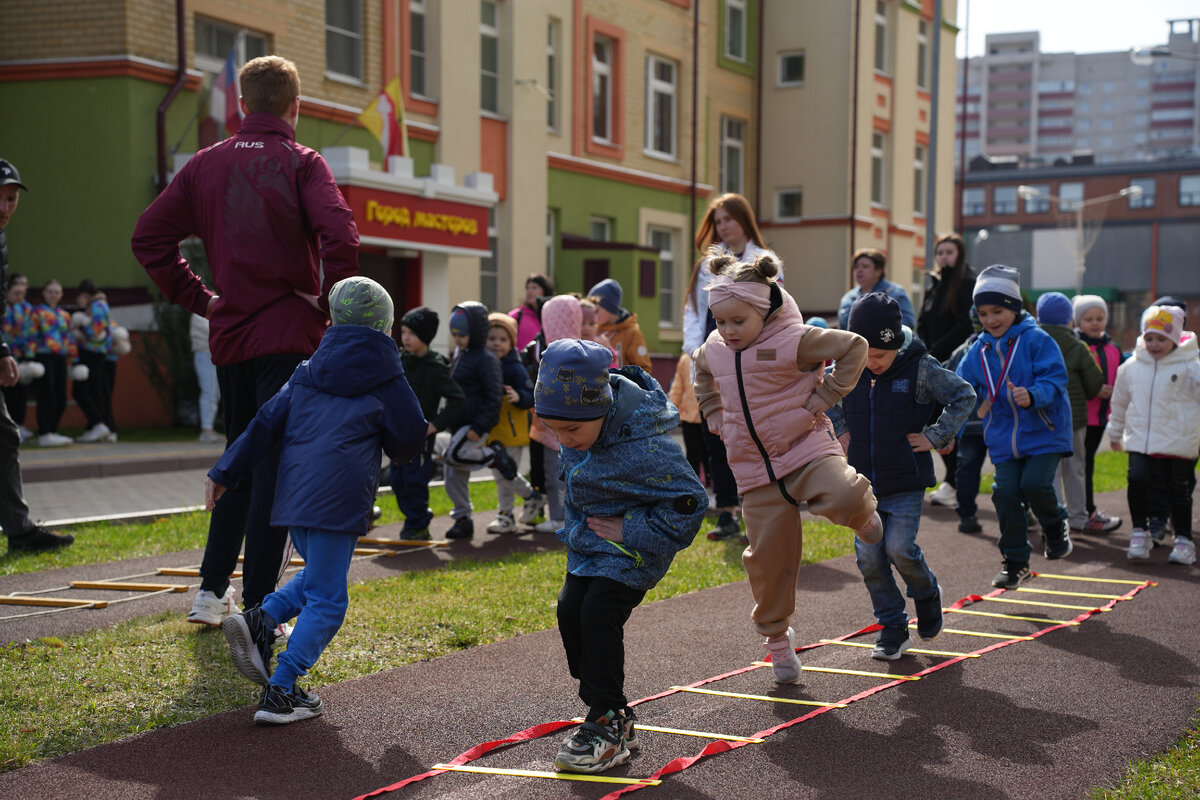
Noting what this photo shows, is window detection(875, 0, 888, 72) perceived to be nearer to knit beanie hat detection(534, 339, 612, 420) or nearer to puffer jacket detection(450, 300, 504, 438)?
puffer jacket detection(450, 300, 504, 438)

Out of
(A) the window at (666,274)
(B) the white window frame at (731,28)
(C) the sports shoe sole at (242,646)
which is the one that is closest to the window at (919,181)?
(B) the white window frame at (731,28)

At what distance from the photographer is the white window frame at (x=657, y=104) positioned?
29.4 meters

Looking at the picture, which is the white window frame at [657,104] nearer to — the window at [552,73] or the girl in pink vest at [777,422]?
the window at [552,73]

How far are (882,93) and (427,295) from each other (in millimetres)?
20049

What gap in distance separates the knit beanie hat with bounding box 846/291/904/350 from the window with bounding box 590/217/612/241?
76.0ft

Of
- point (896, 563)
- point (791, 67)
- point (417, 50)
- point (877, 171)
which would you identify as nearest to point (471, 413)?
point (896, 563)

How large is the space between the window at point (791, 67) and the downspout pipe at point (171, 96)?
66.1 feet

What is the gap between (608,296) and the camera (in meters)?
10.1

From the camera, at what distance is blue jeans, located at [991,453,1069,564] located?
6.99m

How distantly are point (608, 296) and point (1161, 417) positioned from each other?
162 inches

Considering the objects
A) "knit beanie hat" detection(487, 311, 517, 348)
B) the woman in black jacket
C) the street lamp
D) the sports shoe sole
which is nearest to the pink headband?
the sports shoe sole

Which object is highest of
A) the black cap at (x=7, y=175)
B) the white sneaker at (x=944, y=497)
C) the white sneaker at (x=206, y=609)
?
the black cap at (x=7, y=175)

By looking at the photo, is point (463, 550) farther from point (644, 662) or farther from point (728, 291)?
point (728, 291)

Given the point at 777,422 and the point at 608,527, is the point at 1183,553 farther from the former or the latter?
the point at 608,527
